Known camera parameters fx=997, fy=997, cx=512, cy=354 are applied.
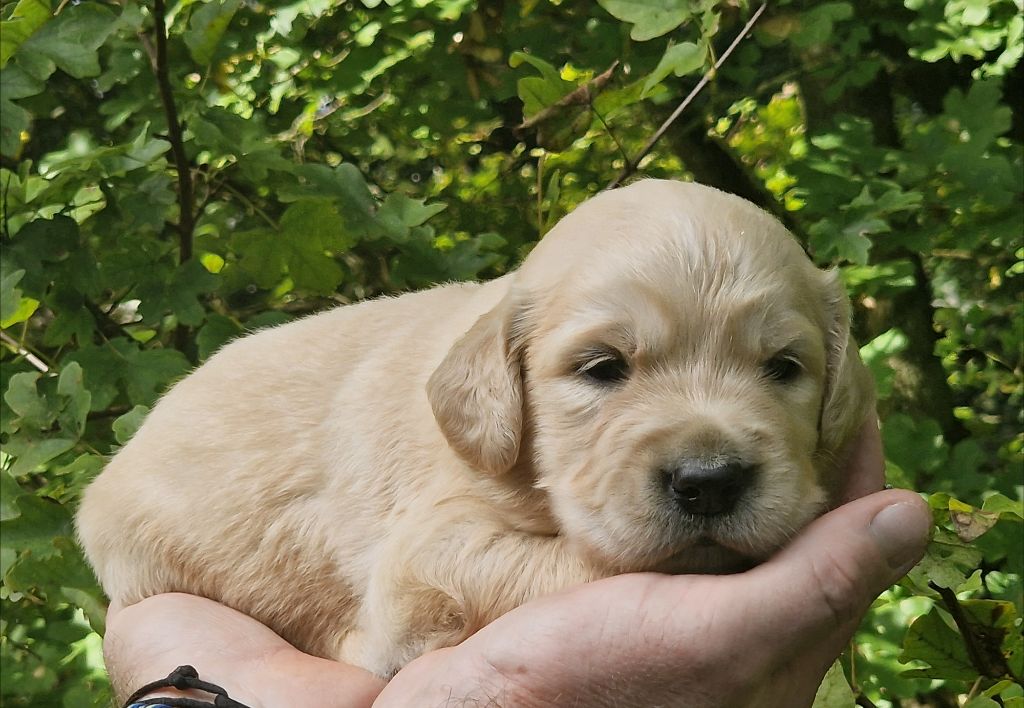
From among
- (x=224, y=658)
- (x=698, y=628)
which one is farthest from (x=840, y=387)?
(x=224, y=658)

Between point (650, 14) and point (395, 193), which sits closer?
point (650, 14)

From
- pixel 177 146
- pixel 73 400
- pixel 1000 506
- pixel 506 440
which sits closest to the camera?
pixel 506 440

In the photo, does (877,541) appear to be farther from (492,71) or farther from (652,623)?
(492,71)

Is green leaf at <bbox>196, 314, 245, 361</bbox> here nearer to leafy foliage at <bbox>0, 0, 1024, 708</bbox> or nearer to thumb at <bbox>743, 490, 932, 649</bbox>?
leafy foliage at <bbox>0, 0, 1024, 708</bbox>

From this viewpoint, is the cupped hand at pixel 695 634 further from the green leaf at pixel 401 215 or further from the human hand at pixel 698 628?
the green leaf at pixel 401 215

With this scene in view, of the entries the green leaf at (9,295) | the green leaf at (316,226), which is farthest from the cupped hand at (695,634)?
the green leaf at (9,295)

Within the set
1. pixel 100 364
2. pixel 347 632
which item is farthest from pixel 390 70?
pixel 347 632

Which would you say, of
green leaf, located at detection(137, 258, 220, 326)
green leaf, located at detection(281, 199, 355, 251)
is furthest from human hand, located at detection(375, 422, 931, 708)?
green leaf, located at detection(137, 258, 220, 326)

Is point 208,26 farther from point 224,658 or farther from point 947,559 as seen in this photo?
point 947,559
